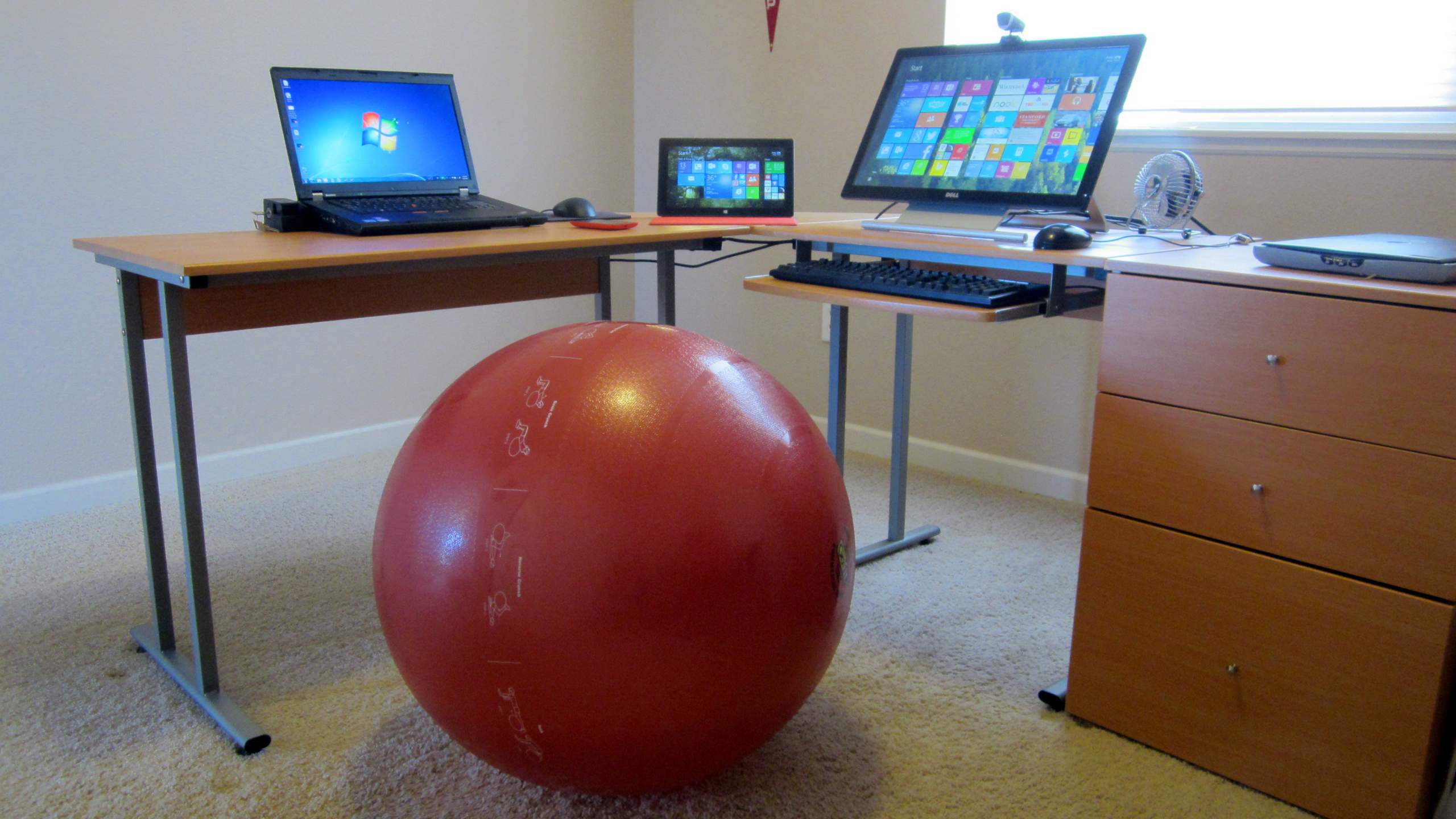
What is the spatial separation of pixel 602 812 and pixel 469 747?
9.4 inches

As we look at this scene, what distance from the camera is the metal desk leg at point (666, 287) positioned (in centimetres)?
247

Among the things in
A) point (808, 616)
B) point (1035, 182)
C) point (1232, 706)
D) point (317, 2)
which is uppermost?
point (317, 2)

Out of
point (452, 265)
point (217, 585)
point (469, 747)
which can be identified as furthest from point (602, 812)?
point (217, 585)

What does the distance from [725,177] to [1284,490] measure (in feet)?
4.54

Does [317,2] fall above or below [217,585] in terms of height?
above

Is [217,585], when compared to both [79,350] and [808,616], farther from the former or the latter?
[808,616]

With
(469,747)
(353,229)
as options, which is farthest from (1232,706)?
(353,229)

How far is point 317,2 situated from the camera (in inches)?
121

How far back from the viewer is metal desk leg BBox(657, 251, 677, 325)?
2.47 metres

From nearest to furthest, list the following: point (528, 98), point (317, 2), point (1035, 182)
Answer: point (1035, 182)
point (317, 2)
point (528, 98)

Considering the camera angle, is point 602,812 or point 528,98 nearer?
point 602,812

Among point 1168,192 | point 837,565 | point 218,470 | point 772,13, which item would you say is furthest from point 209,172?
point 1168,192

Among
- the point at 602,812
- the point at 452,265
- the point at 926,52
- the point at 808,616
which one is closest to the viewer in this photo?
the point at 808,616

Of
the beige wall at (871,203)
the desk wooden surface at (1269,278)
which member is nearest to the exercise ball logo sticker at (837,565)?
the desk wooden surface at (1269,278)
